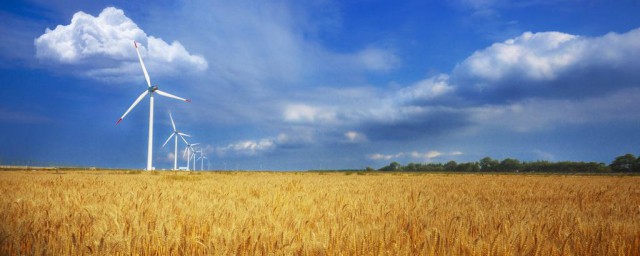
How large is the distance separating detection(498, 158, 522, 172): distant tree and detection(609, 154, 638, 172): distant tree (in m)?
35.4

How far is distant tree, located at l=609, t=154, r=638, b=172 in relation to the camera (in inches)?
4941

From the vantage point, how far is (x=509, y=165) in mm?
172375

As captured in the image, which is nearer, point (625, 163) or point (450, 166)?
point (625, 163)

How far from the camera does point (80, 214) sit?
20.5 ft

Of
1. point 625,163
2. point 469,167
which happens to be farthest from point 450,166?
point 625,163

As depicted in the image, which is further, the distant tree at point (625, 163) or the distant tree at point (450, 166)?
the distant tree at point (450, 166)

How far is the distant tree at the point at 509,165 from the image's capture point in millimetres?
168875

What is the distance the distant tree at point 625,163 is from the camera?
126 meters

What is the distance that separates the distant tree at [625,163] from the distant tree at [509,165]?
3539cm

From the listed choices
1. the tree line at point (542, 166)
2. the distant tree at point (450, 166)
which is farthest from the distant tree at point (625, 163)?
the distant tree at point (450, 166)

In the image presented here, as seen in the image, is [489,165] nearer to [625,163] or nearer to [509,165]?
[509,165]

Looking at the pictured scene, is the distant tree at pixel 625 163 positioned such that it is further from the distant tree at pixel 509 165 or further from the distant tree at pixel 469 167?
the distant tree at pixel 469 167

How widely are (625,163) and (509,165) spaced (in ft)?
150

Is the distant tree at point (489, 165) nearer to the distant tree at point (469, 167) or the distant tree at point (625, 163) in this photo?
the distant tree at point (469, 167)
